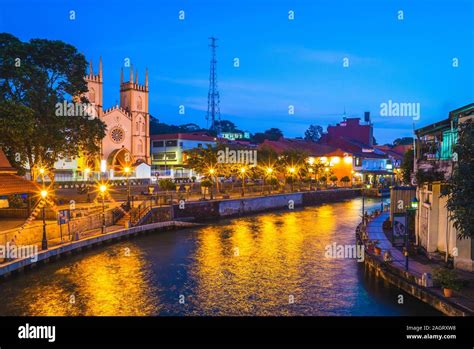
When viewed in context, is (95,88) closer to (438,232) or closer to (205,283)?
(205,283)

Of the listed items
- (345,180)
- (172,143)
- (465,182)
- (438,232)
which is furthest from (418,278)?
(172,143)

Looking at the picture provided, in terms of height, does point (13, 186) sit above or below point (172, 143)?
below

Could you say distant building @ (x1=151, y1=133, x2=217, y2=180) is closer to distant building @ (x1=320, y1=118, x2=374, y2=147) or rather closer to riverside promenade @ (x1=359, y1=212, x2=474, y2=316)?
distant building @ (x1=320, y1=118, x2=374, y2=147)

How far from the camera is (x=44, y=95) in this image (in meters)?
42.1

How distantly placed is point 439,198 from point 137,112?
289 feet

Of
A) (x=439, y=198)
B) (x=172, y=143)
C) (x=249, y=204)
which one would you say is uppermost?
(x=172, y=143)

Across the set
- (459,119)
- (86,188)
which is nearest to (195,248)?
(459,119)

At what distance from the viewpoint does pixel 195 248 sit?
3703 cm

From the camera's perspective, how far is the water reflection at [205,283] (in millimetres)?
21922

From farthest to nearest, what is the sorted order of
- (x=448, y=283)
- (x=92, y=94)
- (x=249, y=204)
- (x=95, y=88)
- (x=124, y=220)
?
(x=95, y=88)
(x=92, y=94)
(x=249, y=204)
(x=124, y=220)
(x=448, y=283)

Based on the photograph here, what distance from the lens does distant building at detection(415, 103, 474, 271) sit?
22078mm

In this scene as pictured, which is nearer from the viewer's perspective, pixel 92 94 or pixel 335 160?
pixel 92 94

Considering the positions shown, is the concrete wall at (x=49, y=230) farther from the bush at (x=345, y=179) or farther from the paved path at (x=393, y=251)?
the bush at (x=345, y=179)
